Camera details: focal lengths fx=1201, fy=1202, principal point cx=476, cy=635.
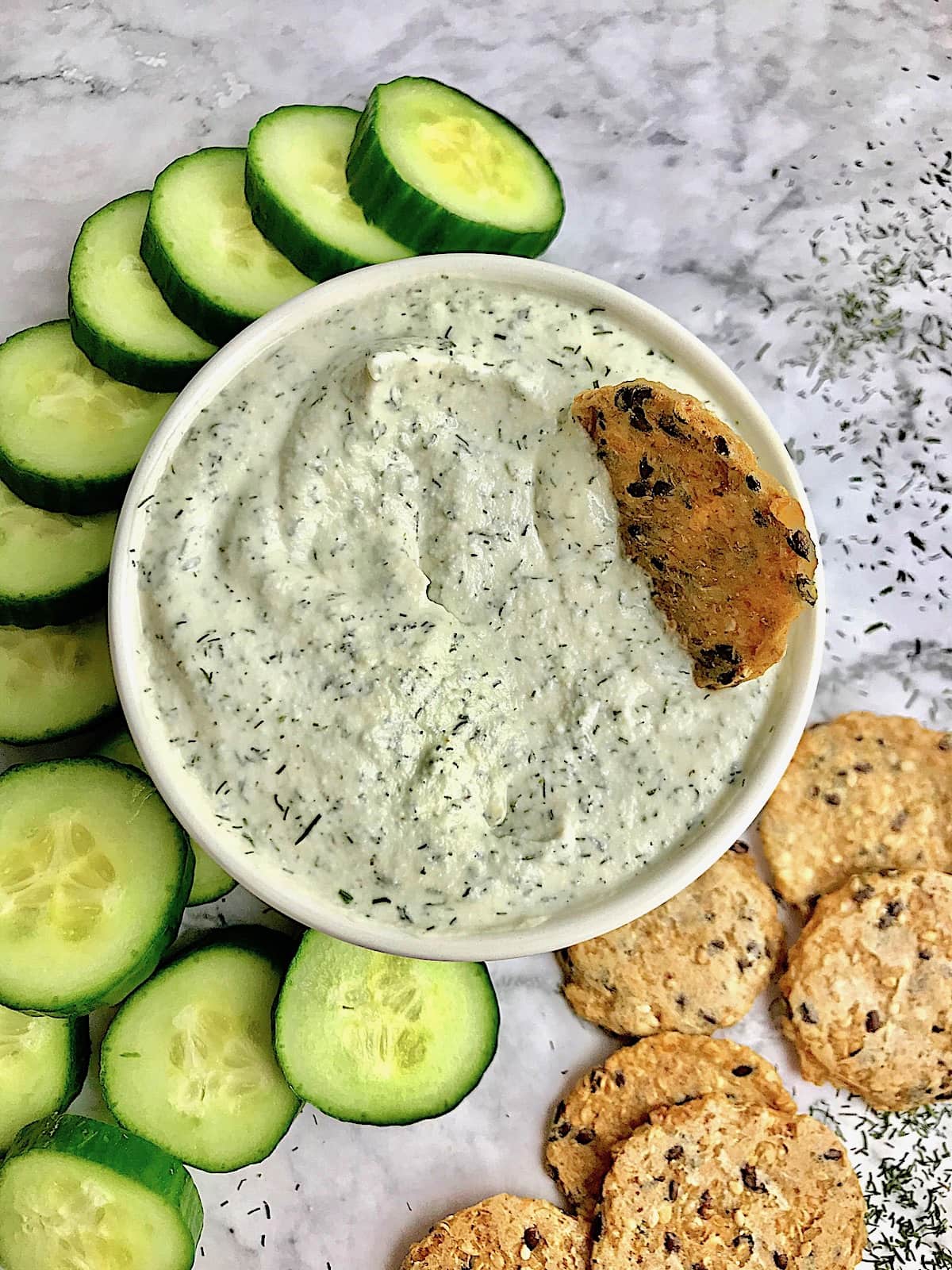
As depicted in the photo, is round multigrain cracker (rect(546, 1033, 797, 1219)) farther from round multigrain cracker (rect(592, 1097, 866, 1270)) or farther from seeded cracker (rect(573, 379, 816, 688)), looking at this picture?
seeded cracker (rect(573, 379, 816, 688))

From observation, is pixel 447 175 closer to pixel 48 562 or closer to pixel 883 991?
pixel 48 562

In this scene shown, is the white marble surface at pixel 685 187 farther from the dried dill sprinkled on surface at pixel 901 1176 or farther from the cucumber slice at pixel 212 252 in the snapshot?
the cucumber slice at pixel 212 252

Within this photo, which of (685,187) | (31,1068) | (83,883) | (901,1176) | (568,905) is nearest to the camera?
(568,905)

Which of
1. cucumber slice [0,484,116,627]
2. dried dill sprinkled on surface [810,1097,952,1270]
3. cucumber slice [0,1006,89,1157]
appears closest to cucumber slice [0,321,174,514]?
cucumber slice [0,484,116,627]

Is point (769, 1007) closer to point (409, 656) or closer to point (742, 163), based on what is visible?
point (409, 656)

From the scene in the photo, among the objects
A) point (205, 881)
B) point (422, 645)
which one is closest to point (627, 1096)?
point (205, 881)

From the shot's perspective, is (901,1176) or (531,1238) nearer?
(531,1238)
